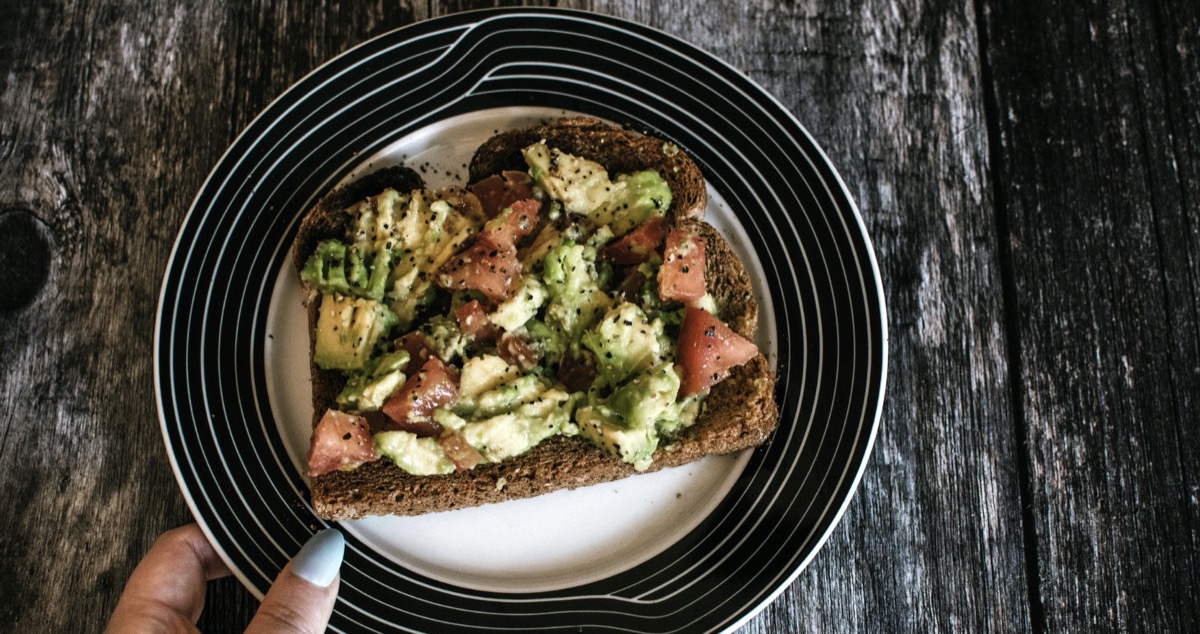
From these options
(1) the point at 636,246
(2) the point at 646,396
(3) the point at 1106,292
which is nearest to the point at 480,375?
(2) the point at 646,396

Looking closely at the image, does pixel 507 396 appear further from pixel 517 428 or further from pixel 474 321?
pixel 474 321

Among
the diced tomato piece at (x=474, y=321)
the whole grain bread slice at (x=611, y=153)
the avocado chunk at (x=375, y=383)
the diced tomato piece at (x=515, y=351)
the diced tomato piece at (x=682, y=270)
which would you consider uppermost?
the whole grain bread slice at (x=611, y=153)

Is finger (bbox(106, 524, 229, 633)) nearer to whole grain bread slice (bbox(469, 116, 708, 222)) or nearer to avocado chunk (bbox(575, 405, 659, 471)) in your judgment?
avocado chunk (bbox(575, 405, 659, 471))

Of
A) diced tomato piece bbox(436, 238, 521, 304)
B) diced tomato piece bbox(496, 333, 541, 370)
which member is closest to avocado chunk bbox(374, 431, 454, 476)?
diced tomato piece bbox(496, 333, 541, 370)

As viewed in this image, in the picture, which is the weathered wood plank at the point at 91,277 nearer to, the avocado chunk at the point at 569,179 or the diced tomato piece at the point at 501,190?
the diced tomato piece at the point at 501,190

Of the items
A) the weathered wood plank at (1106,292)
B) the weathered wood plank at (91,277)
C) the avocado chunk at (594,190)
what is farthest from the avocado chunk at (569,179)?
the weathered wood plank at (1106,292)

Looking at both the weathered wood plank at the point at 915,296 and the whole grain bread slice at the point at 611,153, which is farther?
the weathered wood plank at the point at 915,296
